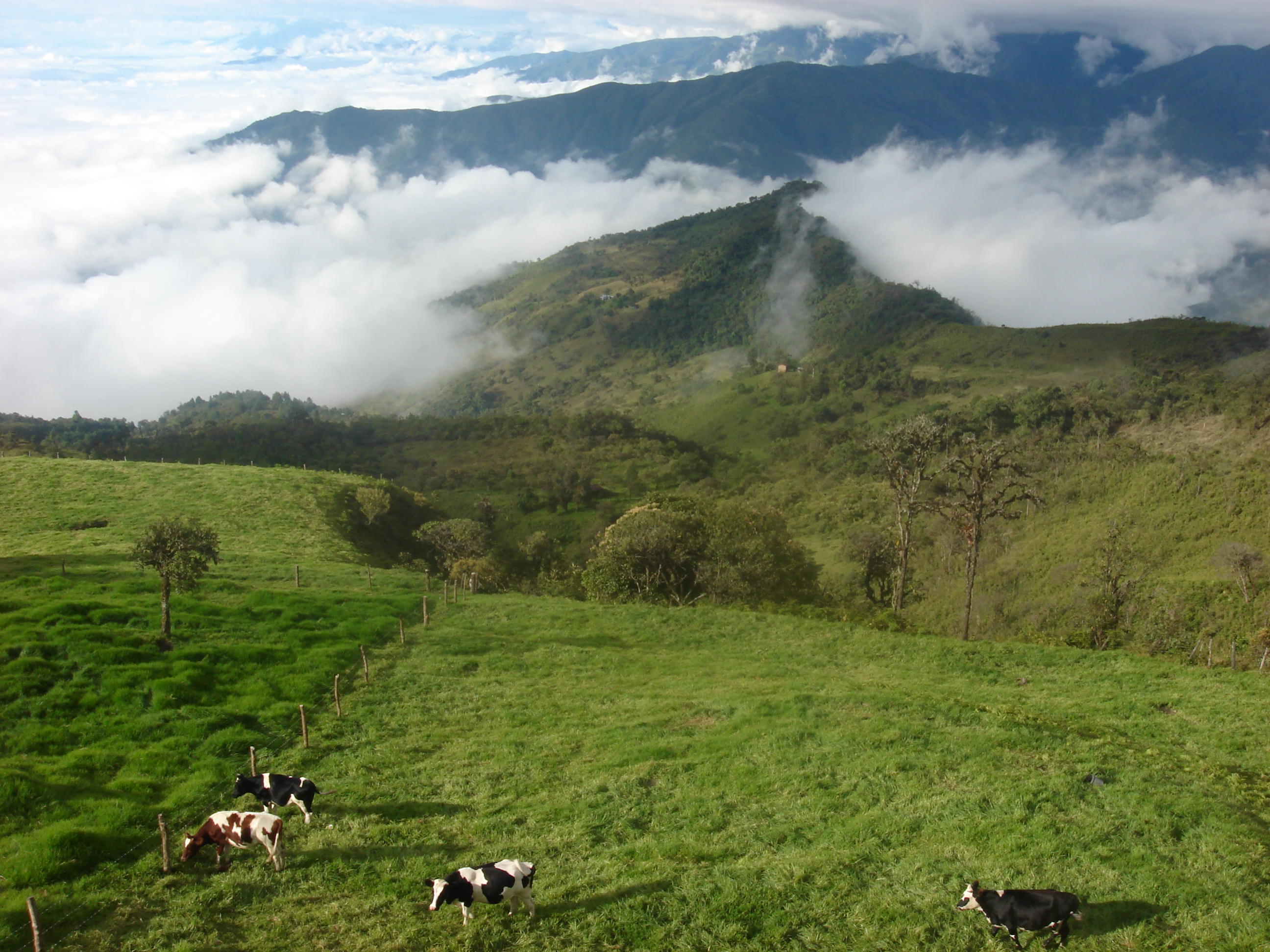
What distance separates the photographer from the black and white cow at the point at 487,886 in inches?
432

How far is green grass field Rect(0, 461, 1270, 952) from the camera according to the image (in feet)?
36.3

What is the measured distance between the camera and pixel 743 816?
47.6ft

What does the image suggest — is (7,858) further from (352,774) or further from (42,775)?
(352,774)

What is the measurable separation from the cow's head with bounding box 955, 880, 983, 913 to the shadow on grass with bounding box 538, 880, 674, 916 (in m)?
3.93

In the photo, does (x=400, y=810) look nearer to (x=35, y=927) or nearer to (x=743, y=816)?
(x=35, y=927)

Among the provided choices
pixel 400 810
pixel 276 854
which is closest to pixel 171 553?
pixel 400 810

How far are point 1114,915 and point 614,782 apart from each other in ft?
27.6

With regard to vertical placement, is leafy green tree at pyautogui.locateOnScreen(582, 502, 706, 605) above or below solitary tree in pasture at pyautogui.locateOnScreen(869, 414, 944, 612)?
below

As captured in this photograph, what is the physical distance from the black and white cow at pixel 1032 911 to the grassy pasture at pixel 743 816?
35 cm

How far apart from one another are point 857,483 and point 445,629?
89.0m

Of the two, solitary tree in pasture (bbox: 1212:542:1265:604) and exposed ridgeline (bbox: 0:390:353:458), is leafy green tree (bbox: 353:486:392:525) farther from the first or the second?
solitary tree in pasture (bbox: 1212:542:1265:604)

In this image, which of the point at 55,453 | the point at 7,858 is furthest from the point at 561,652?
the point at 55,453

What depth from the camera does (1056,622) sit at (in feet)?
170

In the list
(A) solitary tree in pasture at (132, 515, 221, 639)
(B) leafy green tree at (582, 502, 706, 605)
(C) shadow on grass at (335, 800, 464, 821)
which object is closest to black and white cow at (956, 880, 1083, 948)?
(C) shadow on grass at (335, 800, 464, 821)
